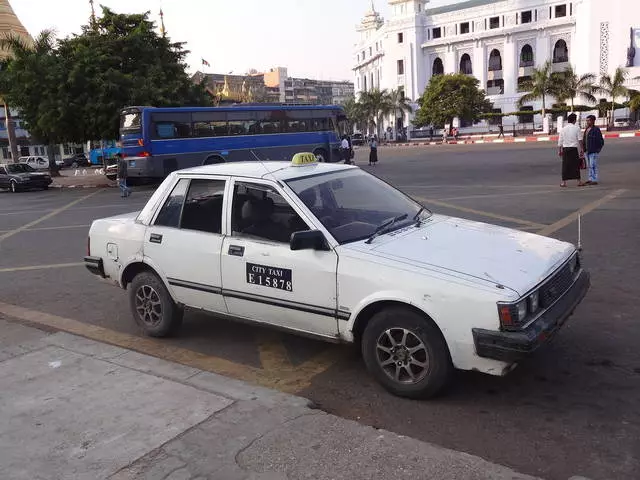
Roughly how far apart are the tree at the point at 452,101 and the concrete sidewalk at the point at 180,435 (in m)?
63.5

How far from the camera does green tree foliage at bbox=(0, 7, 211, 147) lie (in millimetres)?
26375

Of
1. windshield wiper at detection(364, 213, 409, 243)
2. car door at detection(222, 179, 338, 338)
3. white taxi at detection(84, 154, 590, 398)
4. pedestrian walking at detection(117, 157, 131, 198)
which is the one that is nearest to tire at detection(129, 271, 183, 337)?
white taxi at detection(84, 154, 590, 398)

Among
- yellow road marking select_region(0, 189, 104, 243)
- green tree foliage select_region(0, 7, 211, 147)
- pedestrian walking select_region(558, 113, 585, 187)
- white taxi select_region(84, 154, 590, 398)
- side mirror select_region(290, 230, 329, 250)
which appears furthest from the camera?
green tree foliage select_region(0, 7, 211, 147)

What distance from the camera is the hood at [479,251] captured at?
389cm

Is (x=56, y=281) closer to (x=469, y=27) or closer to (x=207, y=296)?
(x=207, y=296)

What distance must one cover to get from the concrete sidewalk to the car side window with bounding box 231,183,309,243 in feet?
3.85

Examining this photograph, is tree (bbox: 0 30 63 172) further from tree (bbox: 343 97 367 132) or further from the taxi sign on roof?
tree (bbox: 343 97 367 132)

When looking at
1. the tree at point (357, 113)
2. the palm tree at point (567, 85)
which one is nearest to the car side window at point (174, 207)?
the palm tree at point (567, 85)

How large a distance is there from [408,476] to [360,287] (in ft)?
4.47

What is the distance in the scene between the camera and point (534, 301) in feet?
12.7

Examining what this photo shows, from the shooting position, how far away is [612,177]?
1638cm

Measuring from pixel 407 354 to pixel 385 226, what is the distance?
114cm

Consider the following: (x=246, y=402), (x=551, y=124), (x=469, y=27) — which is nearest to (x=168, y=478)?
(x=246, y=402)

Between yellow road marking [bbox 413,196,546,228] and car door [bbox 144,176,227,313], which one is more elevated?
car door [bbox 144,176,227,313]
